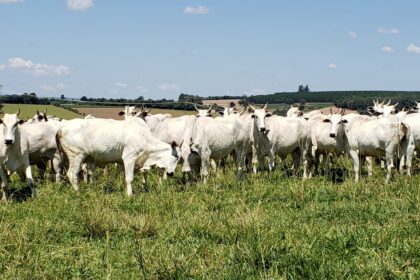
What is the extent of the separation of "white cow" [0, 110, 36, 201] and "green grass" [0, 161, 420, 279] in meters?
1.23

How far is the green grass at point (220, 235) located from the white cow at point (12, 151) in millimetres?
1232

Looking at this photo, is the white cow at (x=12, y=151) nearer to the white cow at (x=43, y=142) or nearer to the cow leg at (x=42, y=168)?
the white cow at (x=43, y=142)

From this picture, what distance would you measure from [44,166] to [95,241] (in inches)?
407

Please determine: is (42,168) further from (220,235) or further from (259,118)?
(220,235)

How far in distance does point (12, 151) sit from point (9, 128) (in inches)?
28.4

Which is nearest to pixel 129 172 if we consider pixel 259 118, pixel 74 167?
pixel 74 167

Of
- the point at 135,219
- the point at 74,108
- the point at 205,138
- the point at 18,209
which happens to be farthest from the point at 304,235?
the point at 74,108

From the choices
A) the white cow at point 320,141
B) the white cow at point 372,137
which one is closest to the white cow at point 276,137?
the white cow at point 320,141

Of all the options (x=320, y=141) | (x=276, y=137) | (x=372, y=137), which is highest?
(x=372, y=137)

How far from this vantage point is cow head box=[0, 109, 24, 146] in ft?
42.4

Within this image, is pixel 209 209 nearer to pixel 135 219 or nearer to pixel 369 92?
pixel 135 219

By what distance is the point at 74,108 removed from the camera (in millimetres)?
42531

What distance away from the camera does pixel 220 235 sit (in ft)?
26.7

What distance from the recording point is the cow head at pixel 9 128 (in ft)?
42.4
